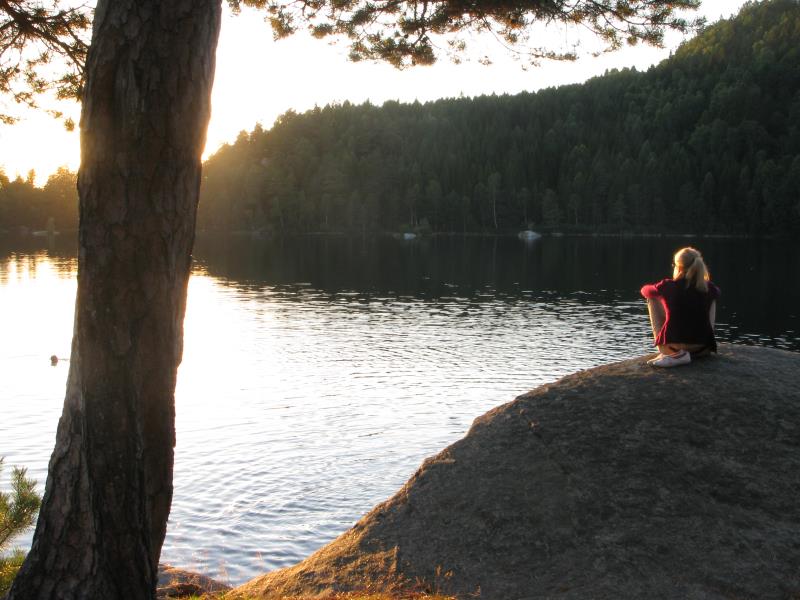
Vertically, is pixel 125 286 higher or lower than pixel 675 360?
higher

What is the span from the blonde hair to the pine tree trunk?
5836 mm

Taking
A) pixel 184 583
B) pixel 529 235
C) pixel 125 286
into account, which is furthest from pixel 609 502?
pixel 529 235

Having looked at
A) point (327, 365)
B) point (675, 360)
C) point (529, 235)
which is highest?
point (529, 235)

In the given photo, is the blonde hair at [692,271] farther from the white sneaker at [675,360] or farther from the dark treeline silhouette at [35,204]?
the dark treeline silhouette at [35,204]

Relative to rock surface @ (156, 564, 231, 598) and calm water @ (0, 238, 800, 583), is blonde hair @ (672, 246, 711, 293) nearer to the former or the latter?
rock surface @ (156, 564, 231, 598)

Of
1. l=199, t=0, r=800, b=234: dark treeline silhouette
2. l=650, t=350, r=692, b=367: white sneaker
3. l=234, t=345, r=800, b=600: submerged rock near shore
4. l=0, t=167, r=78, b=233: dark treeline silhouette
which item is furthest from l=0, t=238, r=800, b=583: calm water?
l=0, t=167, r=78, b=233: dark treeline silhouette

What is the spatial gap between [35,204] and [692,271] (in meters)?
172

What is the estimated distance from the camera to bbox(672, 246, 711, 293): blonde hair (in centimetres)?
847

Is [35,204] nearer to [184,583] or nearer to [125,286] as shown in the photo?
[184,583]

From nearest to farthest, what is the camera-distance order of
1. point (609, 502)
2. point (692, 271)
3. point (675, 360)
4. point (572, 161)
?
point (609, 502), point (675, 360), point (692, 271), point (572, 161)

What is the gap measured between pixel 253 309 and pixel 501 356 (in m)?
20.0

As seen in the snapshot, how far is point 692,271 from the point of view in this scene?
848cm

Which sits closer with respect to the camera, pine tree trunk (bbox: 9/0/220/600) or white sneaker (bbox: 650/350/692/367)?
pine tree trunk (bbox: 9/0/220/600)

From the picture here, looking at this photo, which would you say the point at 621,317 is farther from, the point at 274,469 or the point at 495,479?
the point at 495,479
